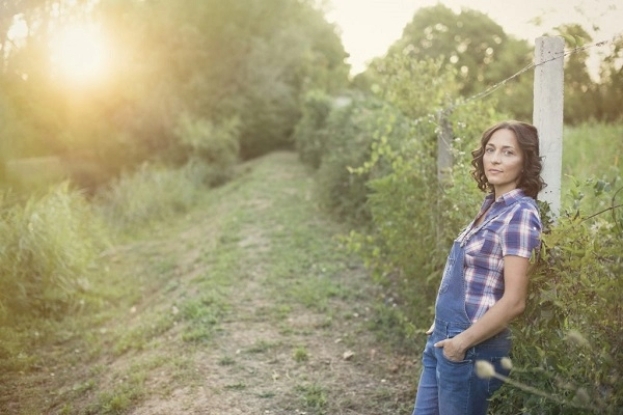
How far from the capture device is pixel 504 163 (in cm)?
272

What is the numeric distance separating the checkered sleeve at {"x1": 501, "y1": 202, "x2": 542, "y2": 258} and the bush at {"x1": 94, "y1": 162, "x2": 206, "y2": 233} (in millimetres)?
11762

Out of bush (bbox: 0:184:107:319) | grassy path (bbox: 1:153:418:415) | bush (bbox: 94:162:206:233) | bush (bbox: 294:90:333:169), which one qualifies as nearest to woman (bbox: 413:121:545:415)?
grassy path (bbox: 1:153:418:415)

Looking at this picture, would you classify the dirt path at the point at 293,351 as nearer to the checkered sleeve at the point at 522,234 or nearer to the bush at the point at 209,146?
the checkered sleeve at the point at 522,234

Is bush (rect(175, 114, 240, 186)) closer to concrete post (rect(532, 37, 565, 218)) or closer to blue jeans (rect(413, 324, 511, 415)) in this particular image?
concrete post (rect(532, 37, 565, 218))

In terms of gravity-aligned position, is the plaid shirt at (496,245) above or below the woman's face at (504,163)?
below

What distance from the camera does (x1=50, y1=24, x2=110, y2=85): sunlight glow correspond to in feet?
38.7

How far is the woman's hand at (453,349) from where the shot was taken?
254 cm

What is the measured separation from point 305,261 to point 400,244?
3.25m

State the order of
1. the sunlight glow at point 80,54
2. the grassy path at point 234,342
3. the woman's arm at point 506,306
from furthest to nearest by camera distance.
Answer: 1. the sunlight glow at point 80,54
2. the grassy path at point 234,342
3. the woman's arm at point 506,306

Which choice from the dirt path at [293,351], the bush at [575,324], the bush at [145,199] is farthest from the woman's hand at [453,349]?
the bush at [145,199]

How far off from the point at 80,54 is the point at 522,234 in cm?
1487

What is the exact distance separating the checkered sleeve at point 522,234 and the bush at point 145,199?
1176 cm

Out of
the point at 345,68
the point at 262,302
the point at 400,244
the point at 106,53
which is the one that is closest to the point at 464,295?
the point at 400,244

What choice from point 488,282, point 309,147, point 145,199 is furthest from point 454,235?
point 309,147
